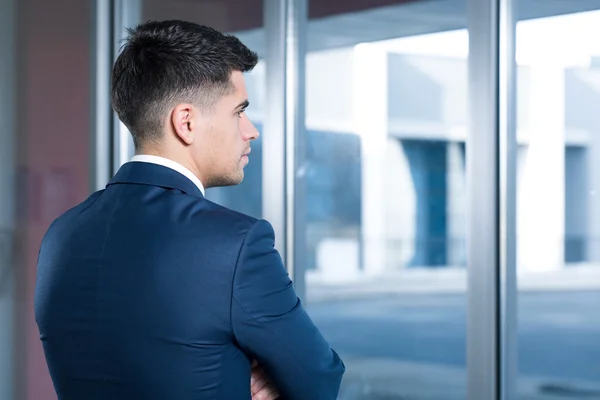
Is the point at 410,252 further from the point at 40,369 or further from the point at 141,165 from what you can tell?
the point at 141,165

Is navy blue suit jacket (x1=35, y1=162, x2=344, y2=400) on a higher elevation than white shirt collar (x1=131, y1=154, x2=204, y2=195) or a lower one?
lower

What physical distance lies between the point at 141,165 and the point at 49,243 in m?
0.20

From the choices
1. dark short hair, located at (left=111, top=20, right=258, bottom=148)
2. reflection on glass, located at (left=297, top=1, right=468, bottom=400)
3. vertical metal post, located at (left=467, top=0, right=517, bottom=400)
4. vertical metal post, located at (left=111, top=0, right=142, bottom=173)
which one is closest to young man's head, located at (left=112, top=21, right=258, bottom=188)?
dark short hair, located at (left=111, top=20, right=258, bottom=148)

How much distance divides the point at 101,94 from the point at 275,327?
3385mm

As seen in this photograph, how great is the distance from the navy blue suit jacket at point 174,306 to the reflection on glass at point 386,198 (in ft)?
7.28

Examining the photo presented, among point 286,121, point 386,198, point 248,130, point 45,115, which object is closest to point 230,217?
point 248,130

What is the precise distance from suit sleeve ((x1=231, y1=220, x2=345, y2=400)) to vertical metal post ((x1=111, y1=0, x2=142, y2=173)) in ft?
10.4

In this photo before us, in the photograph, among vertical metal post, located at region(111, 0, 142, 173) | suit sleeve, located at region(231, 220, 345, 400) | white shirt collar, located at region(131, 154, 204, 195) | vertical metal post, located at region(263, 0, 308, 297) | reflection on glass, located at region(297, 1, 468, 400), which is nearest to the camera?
suit sleeve, located at region(231, 220, 345, 400)

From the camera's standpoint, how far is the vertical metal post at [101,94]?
425 cm

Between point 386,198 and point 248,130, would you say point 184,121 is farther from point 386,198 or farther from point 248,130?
point 386,198

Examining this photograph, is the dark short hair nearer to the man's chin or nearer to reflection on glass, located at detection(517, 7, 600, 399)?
the man's chin

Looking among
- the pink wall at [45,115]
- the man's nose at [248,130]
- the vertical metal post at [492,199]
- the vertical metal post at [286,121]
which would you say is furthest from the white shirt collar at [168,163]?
the pink wall at [45,115]

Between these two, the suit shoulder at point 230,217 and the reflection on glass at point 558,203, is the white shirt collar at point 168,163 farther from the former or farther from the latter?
the reflection on glass at point 558,203

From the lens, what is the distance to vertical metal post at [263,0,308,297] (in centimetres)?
360
